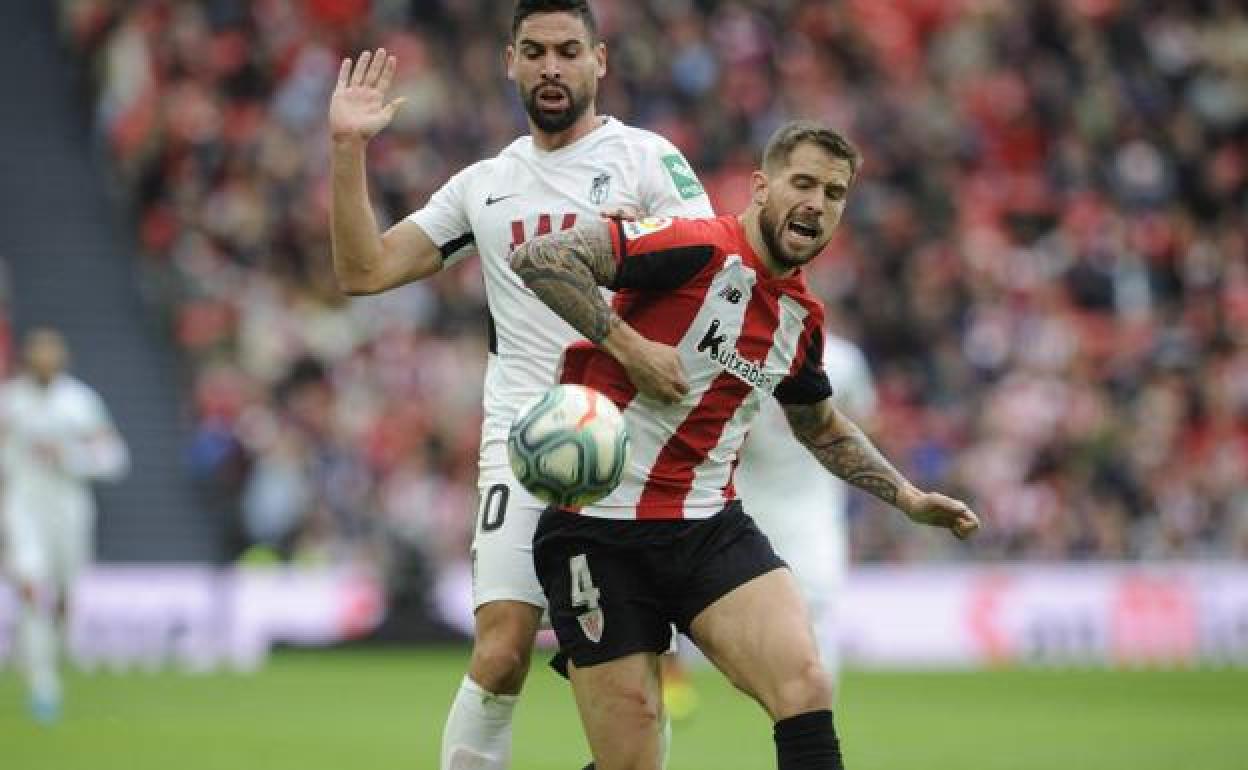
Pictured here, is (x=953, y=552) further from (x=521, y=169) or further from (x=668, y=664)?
(x=521, y=169)

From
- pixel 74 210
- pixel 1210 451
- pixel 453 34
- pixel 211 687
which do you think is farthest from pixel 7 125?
pixel 1210 451

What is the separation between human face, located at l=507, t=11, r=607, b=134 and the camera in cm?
743

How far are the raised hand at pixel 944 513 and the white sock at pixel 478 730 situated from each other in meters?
1.43

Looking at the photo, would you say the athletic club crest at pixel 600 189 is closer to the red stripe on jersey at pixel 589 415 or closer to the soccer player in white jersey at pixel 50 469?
the red stripe on jersey at pixel 589 415

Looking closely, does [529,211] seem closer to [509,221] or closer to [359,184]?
[509,221]

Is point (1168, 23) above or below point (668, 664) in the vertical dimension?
above

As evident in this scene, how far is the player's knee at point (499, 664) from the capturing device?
730 cm

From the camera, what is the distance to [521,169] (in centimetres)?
768

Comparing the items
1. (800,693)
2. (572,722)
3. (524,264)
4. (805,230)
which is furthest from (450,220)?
(572,722)

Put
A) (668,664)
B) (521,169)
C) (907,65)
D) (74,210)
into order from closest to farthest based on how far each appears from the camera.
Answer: (521,169), (668,664), (74,210), (907,65)

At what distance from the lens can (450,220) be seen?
7656 millimetres

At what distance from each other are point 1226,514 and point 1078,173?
5.03 m

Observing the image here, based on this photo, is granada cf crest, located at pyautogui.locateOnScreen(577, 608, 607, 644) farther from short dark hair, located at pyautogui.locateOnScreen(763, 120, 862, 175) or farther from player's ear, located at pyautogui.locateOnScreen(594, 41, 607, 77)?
player's ear, located at pyautogui.locateOnScreen(594, 41, 607, 77)

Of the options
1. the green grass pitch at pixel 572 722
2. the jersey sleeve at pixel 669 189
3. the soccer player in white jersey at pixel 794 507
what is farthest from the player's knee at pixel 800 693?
the green grass pitch at pixel 572 722
